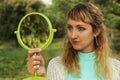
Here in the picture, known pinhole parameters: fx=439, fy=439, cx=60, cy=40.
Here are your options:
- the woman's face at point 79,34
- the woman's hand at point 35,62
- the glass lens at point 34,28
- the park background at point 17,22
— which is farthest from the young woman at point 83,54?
the park background at point 17,22

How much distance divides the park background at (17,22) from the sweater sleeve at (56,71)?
17.4 feet

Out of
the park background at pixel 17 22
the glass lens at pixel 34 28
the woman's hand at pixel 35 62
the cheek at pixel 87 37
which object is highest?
the glass lens at pixel 34 28

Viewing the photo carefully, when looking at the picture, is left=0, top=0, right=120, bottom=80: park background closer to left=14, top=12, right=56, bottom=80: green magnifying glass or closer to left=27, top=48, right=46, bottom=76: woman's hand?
left=14, top=12, right=56, bottom=80: green magnifying glass

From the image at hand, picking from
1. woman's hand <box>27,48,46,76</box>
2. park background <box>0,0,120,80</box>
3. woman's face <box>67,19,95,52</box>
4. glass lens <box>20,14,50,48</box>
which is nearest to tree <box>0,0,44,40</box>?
park background <box>0,0,120,80</box>

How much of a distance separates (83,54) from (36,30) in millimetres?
455

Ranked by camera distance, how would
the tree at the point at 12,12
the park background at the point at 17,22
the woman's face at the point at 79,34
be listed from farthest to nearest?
the tree at the point at 12,12 < the park background at the point at 17,22 < the woman's face at the point at 79,34

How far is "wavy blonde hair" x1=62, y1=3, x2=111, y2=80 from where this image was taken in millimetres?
2598

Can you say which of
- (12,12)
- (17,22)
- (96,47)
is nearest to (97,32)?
(96,47)

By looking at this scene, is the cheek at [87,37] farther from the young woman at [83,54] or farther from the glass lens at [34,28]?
the glass lens at [34,28]

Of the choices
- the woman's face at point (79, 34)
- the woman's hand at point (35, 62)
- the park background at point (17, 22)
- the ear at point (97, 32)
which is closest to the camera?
the woman's hand at point (35, 62)

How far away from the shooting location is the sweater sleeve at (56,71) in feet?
8.55

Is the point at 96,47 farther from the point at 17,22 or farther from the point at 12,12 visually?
the point at 12,12

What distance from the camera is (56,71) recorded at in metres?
2.62

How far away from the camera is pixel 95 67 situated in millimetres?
2662
